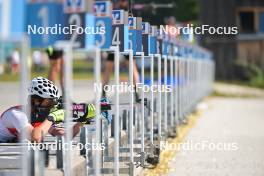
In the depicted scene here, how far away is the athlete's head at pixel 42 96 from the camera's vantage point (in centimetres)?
773

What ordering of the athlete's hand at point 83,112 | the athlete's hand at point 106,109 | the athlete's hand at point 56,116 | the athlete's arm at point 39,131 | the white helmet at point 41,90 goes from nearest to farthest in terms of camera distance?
the athlete's arm at point 39,131
the athlete's hand at point 56,116
the white helmet at point 41,90
the athlete's hand at point 83,112
the athlete's hand at point 106,109

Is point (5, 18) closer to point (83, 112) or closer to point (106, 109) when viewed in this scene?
point (83, 112)

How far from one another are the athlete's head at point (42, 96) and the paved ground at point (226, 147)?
7.66ft

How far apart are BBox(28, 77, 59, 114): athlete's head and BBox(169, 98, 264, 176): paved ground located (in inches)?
91.9

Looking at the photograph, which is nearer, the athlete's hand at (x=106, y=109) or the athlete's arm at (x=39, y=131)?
the athlete's arm at (x=39, y=131)

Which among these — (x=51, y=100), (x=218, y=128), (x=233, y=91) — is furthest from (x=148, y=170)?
(x=233, y=91)

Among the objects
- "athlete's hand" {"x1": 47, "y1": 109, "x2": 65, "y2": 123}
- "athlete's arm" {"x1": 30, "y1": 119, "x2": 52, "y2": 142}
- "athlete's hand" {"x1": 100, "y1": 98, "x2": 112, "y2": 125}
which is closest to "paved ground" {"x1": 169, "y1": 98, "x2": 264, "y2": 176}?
"athlete's hand" {"x1": 100, "y1": 98, "x2": 112, "y2": 125}

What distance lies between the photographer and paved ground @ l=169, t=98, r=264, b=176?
9906 millimetres

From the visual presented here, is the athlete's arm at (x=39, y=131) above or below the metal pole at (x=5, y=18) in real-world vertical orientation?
below

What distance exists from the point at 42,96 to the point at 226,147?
5355mm

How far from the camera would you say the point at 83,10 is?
6.00 meters

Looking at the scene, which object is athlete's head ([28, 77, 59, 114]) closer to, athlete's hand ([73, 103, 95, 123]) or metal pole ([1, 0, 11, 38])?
athlete's hand ([73, 103, 95, 123])

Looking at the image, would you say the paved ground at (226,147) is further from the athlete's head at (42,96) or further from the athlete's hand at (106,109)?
the athlete's head at (42,96)

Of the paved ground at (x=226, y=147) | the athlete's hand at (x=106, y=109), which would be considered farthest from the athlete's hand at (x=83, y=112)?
the paved ground at (x=226, y=147)
